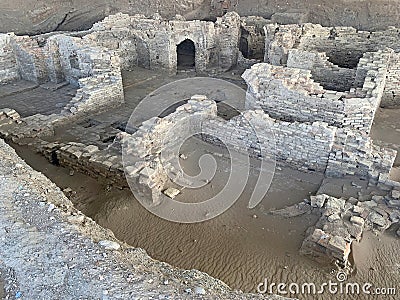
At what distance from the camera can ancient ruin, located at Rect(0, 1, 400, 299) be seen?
15.7ft

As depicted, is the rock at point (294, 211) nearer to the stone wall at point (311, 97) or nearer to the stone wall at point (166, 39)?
the stone wall at point (311, 97)

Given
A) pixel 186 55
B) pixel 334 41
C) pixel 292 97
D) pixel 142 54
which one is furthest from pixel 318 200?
pixel 186 55

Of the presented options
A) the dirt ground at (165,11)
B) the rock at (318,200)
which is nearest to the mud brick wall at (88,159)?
the rock at (318,200)

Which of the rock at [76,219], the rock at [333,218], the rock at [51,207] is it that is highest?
the rock at [51,207]

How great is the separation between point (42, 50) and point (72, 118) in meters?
4.32

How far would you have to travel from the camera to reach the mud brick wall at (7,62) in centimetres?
1409

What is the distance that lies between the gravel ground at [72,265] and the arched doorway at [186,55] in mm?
12914

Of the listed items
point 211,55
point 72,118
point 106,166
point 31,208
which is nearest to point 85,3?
point 211,55

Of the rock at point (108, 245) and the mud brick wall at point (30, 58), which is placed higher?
the rock at point (108, 245)

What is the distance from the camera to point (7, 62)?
568 inches

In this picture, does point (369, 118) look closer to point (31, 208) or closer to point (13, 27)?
point (31, 208)

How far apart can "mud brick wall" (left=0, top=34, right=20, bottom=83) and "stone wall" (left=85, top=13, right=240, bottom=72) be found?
3061mm

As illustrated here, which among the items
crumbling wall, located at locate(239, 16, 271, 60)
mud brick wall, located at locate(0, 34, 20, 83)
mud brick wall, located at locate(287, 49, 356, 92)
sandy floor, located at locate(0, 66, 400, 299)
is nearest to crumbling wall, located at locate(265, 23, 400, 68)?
mud brick wall, located at locate(287, 49, 356, 92)

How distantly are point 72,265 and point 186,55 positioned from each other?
14983 mm
